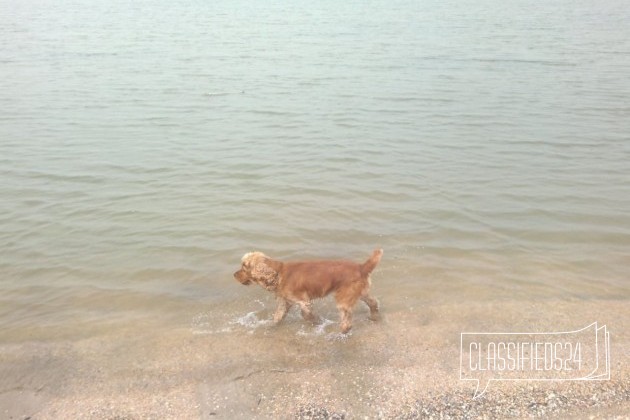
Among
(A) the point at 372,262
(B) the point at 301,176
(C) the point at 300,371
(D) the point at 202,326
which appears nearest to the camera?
(C) the point at 300,371

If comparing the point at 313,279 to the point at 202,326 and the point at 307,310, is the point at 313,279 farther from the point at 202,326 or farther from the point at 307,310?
the point at 202,326

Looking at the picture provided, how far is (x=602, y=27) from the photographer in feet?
95.8

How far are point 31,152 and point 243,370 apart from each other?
10.1m

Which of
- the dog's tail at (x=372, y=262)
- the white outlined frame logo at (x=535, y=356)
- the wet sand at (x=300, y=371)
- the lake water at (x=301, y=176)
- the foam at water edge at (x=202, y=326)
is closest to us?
the wet sand at (x=300, y=371)

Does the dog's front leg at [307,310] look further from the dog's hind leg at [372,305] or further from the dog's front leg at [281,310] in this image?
the dog's hind leg at [372,305]

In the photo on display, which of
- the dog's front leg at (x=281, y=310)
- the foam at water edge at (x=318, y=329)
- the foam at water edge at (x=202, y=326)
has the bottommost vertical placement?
the foam at water edge at (x=202, y=326)

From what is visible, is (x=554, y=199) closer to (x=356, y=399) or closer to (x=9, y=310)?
(x=356, y=399)

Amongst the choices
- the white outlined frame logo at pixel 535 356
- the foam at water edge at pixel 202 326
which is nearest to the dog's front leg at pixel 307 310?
the foam at water edge at pixel 202 326

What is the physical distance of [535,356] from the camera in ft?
18.6

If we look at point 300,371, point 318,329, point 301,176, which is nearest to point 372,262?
point 318,329

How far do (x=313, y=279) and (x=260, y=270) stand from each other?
62cm

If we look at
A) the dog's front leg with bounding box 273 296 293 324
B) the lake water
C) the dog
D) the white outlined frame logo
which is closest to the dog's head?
the dog

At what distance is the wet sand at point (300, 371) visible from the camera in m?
5.02

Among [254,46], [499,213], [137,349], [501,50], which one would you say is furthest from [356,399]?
[254,46]
